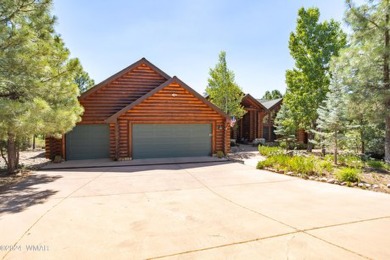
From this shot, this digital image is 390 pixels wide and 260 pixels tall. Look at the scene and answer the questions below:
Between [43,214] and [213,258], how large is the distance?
3.96m

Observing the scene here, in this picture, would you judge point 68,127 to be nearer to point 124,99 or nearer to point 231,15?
point 124,99

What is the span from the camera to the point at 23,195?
264 inches

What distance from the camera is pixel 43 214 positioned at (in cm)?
511

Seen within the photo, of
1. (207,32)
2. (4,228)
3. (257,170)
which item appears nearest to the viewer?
(4,228)

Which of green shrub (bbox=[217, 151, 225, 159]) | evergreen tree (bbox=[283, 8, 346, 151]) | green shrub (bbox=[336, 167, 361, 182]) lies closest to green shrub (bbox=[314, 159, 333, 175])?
green shrub (bbox=[336, 167, 361, 182])

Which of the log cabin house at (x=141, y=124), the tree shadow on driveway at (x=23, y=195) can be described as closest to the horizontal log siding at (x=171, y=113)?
the log cabin house at (x=141, y=124)

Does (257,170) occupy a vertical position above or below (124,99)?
below

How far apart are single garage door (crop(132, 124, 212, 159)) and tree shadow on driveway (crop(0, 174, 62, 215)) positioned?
18.0ft

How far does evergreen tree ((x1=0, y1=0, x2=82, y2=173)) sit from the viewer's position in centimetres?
688

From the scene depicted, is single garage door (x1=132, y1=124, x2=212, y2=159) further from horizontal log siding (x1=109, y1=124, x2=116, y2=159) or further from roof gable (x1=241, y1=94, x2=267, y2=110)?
roof gable (x1=241, y1=94, x2=267, y2=110)

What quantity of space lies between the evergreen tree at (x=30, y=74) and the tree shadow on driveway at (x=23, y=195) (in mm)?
1652

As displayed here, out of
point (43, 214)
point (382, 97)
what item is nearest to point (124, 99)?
point (43, 214)

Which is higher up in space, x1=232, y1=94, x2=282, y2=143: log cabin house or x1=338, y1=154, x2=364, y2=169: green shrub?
x1=232, y1=94, x2=282, y2=143: log cabin house

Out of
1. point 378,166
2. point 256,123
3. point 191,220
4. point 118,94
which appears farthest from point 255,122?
point 191,220
